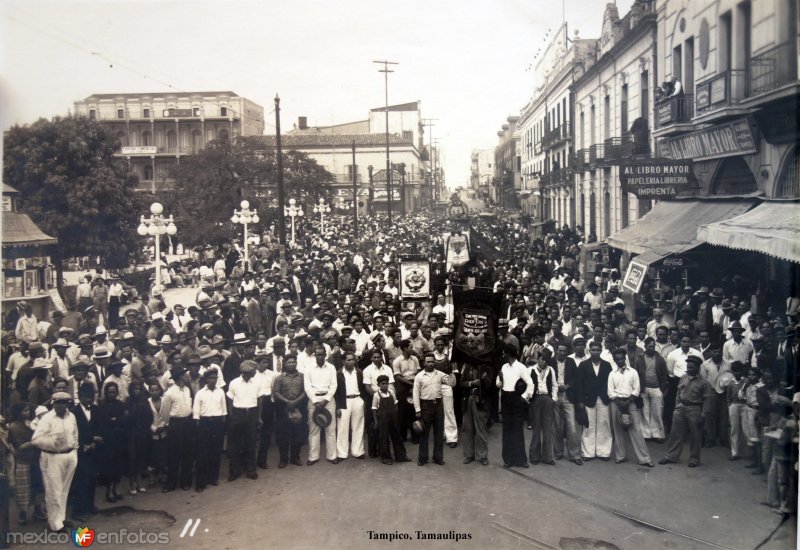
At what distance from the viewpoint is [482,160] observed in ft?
457

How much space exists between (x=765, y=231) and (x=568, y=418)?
4222mm

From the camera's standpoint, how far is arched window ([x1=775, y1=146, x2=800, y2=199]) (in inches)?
440

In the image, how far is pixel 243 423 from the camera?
8.46 meters

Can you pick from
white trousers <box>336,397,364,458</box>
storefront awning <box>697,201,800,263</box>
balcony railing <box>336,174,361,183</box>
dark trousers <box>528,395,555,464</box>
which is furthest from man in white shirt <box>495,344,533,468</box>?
balcony railing <box>336,174,361,183</box>

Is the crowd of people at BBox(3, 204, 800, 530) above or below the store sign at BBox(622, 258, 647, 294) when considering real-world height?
below

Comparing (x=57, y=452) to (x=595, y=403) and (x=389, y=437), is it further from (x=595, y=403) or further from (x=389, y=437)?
(x=595, y=403)

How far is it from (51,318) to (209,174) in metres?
13.9

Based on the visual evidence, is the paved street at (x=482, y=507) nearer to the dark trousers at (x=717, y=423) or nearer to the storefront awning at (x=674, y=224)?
the dark trousers at (x=717, y=423)

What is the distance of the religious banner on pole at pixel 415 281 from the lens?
51.0 feet

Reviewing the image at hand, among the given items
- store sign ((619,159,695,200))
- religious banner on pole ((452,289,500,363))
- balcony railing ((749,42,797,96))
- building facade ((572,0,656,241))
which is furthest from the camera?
building facade ((572,0,656,241))

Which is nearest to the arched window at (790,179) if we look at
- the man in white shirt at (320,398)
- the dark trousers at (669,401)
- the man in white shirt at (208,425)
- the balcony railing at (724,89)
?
the balcony railing at (724,89)

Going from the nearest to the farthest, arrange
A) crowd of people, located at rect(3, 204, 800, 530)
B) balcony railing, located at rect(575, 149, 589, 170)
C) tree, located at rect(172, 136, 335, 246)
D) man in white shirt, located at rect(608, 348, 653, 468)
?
crowd of people, located at rect(3, 204, 800, 530)
man in white shirt, located at rect(608, 348, 653, 468)
tree, located at rect(172, 136, 335, 246)
balcony railing, located at rect(575, 149, 589, 170)

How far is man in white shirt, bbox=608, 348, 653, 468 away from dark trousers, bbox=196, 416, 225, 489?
497cm

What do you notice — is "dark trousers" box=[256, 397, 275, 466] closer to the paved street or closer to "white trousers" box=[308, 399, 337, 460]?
the paved street
